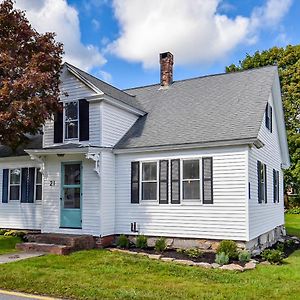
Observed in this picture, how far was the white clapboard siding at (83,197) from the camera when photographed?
13312 millimetres

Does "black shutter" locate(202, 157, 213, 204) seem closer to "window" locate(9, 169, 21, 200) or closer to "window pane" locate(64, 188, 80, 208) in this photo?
"window pane" locate(64, 188, 80, 208)

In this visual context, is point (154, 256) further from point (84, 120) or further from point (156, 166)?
point (84, 120)

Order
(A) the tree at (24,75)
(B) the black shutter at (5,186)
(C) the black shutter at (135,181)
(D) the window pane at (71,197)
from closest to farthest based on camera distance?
(A) the tree at (24,75) < (C) the black shutter at (135,181) < (D) the window pane at (71,197) < (B) the black shutter at (5,186)

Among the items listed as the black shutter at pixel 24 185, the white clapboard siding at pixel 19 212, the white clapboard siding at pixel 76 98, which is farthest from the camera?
the black shutter at pixel 24 185

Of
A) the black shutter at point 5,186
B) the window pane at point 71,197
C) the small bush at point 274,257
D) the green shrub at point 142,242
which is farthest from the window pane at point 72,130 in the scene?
the small bush at point 274,257

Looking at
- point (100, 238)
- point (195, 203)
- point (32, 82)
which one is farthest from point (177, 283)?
point (32, 82)

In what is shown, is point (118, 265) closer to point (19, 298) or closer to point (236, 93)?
point (19, 298)

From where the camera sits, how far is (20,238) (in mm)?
14938

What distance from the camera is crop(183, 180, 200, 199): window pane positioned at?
496 inches

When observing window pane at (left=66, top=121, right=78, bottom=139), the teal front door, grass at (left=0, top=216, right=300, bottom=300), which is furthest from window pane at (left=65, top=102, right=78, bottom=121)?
grass at (left=0, top=216, right=300, bottom=300)

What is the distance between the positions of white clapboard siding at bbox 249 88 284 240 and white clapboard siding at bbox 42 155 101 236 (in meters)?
5.24

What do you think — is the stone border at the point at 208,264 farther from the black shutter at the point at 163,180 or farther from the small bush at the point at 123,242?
the black shutter at the point at 163,180

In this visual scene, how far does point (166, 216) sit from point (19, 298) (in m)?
6.75

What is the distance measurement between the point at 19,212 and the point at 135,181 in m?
5.72
